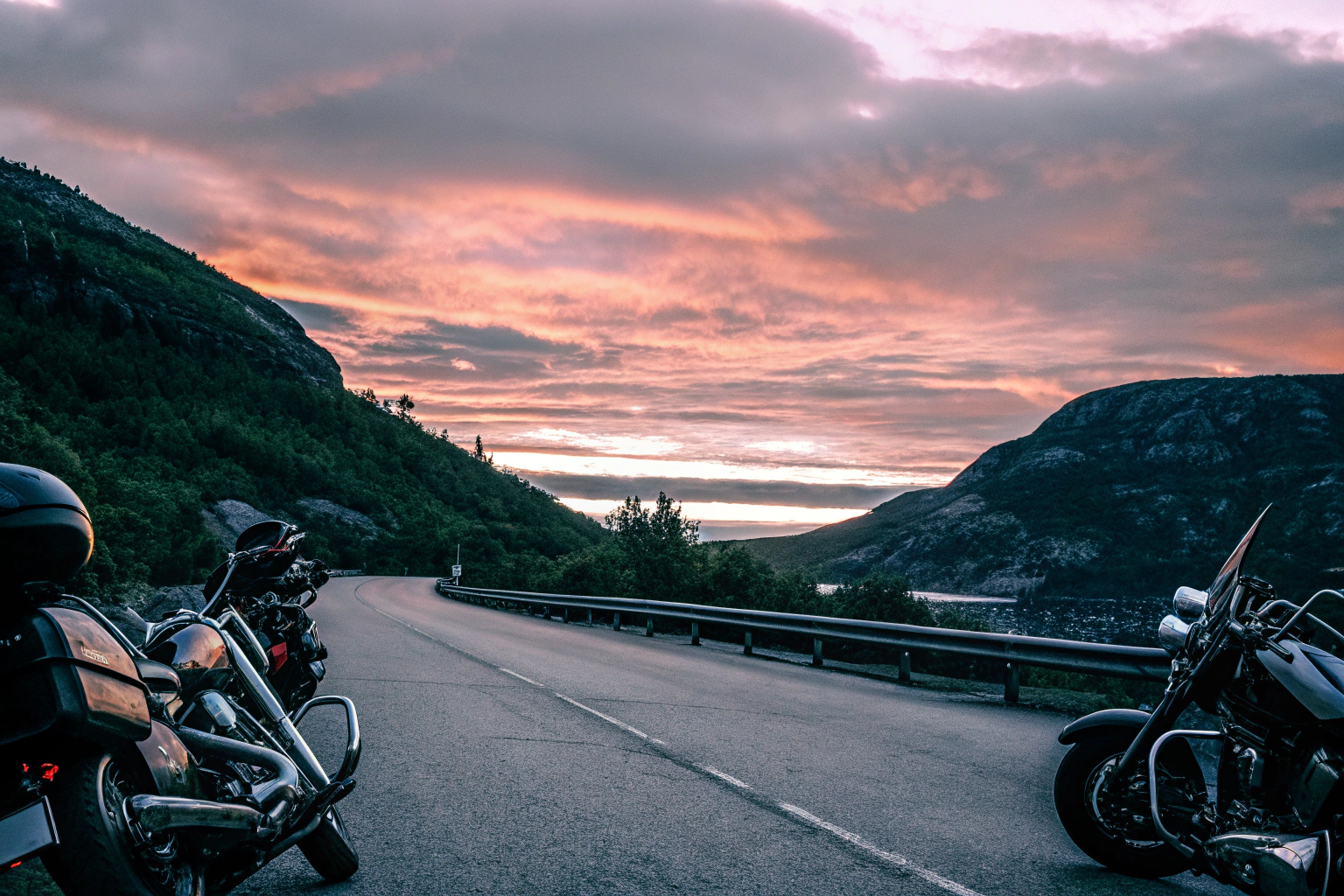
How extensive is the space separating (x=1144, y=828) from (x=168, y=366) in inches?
6862

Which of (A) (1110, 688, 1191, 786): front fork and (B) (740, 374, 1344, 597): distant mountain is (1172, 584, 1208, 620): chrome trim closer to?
(A) (1110, 688, 1191, 786): front fork

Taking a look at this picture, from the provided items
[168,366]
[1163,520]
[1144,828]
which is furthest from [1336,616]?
[168,366]

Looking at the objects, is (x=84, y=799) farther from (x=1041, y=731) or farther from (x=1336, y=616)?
(x=1041, y=731)

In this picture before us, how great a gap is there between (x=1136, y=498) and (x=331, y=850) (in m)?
130

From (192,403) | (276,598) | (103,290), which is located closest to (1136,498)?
(276,598)

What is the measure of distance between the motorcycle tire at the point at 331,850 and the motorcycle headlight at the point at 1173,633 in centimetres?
398

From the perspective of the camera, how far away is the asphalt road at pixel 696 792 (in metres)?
4.43

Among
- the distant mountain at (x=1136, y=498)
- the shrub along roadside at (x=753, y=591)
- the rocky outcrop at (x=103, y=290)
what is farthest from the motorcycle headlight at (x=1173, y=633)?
the rocky outcrop at (x=103, y=290)

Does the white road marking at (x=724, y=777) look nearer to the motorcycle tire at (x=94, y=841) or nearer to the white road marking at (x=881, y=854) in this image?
the white road marking at (x=881, y=854)

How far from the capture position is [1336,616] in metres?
4.88

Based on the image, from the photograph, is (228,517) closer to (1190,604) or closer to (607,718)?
(607,718)

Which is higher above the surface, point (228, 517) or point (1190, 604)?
point (1190, 604)

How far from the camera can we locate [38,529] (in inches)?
97.9

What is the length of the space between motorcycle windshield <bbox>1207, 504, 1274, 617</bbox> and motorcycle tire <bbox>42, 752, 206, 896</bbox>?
165 inches
